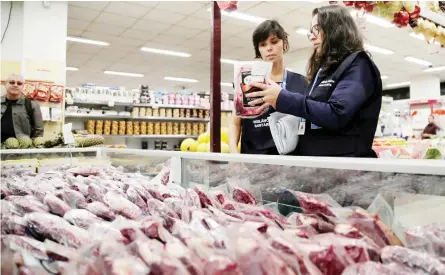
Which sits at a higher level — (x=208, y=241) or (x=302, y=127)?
(x=302, y=127)

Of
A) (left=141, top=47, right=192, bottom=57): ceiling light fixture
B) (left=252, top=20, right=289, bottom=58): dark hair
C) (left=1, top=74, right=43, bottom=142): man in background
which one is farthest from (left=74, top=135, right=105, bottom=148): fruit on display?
(left=141, top=47, right=192, bottom=57): ceiling light fixture

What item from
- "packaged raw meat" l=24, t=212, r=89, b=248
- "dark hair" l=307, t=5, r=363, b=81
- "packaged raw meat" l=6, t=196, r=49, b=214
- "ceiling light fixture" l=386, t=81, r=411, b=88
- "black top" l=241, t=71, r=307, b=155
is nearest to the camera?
"packaged raw meat" l=24, t=212, r=89, b=248

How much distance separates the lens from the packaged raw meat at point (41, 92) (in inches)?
213

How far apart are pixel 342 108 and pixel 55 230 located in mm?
959

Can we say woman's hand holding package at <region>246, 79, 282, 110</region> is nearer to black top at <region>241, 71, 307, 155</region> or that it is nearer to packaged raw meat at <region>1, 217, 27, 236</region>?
black top at <region>241, 71, 307, 155</region>

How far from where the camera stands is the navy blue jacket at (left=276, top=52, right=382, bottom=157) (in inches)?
47.4

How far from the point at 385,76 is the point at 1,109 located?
12.8m

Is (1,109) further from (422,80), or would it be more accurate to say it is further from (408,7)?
(422,80)

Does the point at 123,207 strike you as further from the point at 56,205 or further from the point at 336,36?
the point at 336,36

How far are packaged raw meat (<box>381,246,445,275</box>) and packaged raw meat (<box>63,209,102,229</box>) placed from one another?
0.60 meters

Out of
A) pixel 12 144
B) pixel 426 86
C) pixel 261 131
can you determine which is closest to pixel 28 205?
pixel 261 131

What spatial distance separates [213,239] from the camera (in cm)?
61

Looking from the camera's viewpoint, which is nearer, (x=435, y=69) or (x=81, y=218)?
(x=81, y=218)

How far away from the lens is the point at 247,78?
3.96 ft
